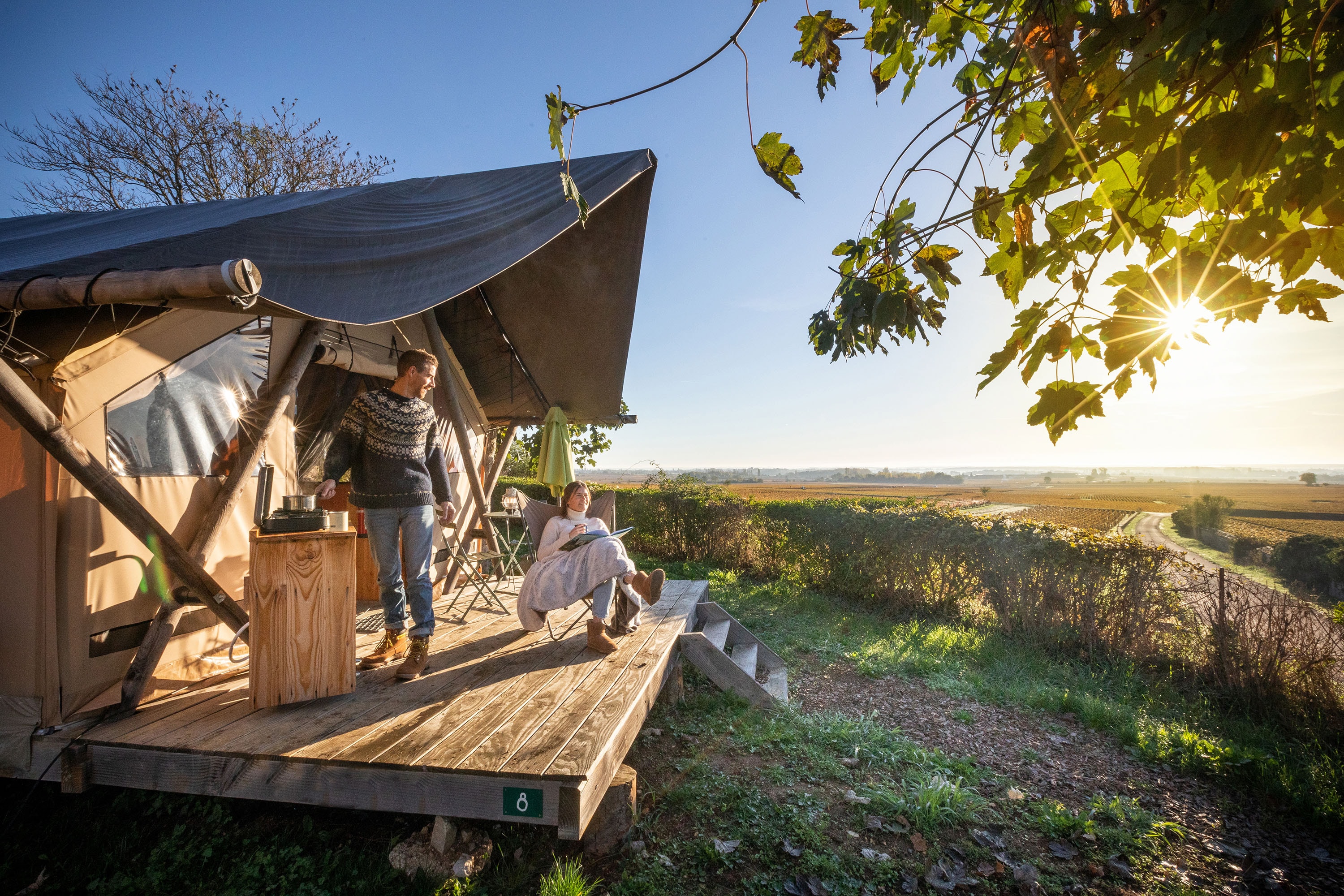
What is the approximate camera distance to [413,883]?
215cm

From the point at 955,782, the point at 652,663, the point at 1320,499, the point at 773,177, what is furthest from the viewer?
the point at 1320,499

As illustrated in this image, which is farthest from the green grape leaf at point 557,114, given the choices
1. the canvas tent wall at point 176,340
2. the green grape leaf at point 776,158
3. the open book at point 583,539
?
the open book at point 583,539

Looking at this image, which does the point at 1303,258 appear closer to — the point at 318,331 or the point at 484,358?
the point at 318,331

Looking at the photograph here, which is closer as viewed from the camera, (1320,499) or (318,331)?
(318,331)

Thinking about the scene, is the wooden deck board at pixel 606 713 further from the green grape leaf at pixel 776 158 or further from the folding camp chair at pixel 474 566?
the green grape leaf at pixel 776 158

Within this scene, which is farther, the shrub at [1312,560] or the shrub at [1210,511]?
→ the shrub at [1210,511]

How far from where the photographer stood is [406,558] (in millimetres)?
3184

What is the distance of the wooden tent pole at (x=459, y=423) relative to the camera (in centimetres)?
505

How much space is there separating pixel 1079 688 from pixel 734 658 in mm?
2646

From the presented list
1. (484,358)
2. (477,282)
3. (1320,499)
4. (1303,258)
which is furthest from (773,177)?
(1320,499)

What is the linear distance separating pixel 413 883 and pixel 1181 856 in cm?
326

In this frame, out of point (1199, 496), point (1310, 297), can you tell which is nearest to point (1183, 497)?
point (1199, 496)

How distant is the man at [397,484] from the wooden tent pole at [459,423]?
172 cm

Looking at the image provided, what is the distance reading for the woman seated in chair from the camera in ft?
11.8
